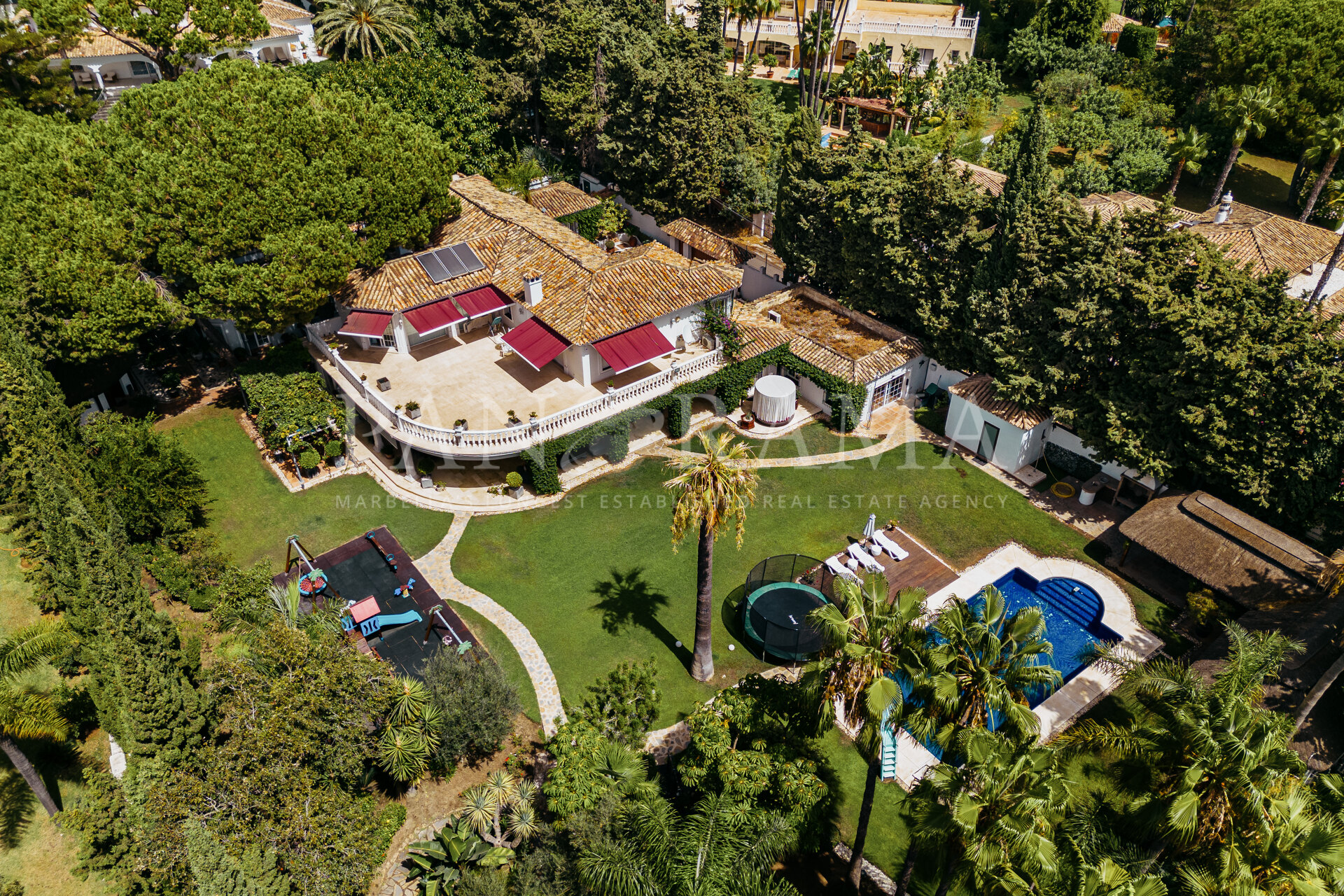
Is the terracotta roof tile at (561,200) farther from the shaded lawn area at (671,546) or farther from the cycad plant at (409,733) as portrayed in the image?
the cycad plant at (409,733)

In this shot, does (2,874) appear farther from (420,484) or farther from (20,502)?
(420,484)

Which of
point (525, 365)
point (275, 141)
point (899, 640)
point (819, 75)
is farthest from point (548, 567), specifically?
point (819, 75)

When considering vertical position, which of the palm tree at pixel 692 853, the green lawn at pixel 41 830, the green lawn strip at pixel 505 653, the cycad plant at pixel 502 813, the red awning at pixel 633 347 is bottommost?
the green lawn at pixel 41 830

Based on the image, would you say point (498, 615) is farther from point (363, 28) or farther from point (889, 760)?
point (363, 28)

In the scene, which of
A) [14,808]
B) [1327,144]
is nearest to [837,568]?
[14,808]

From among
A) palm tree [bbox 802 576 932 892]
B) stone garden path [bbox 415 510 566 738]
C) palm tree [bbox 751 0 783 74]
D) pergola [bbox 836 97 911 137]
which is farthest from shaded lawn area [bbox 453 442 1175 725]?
palm tree [bbox 751 0 783 74]

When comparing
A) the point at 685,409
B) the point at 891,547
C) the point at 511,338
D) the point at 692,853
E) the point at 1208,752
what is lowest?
the point at 891,547

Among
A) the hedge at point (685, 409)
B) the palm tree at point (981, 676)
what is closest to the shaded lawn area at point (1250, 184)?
the hedge at point (685, 409)
